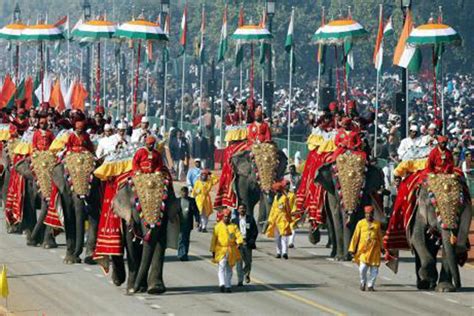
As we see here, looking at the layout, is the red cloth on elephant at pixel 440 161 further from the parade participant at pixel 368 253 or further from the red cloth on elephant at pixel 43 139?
the red cloth on elephant at pixel 43 139

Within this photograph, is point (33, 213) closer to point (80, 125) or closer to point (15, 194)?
point (15, 194)

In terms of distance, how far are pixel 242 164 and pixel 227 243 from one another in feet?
28.5

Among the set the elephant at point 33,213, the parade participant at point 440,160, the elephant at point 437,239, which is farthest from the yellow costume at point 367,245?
the elephant at point 33,213

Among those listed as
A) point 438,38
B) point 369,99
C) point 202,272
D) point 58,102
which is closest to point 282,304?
point 202,272

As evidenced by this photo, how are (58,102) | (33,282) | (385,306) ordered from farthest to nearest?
(58,102), (33,282), (385,306)

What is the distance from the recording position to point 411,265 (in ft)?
131

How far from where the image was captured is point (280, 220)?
39875 millimetres

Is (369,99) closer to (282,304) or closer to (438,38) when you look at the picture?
(438,38)

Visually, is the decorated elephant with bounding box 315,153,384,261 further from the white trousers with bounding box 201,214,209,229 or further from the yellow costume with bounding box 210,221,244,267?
the white trousers with bounding box 201,214,209,229

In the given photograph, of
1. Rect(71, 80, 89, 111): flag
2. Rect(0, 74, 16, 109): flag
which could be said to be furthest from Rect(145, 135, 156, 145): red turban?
Rect(71, 80, 89, 111): flag

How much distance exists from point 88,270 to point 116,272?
2.76m

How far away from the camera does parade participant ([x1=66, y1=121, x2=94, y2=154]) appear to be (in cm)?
3803

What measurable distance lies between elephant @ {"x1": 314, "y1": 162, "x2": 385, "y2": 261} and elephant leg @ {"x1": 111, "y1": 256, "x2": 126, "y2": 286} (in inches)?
225

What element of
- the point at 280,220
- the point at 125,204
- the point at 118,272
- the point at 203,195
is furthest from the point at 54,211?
the point at 203,195
